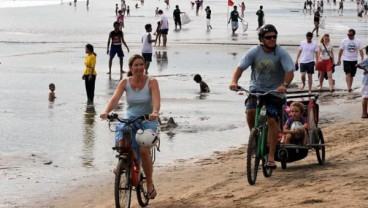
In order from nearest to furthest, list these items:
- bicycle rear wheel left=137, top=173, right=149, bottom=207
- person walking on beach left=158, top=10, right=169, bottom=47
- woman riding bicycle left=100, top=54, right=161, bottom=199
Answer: woman riding bicycle left=100, top=54, right=161, bottom=199
bicycle rear wheel left=137, top=173, right=149, bottom=207
person walking on beach left=158, top=10, right=169, bottom=47

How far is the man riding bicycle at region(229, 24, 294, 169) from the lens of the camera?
10109 millimetres

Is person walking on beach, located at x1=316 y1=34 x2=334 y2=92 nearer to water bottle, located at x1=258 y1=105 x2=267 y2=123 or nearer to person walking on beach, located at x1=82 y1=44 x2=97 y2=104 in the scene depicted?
person walking on beach, located at x1=82 y1=44 x2=97 y2=104

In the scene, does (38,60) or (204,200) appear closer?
(204,200)

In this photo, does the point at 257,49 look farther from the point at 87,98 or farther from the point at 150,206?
the point at 87,98

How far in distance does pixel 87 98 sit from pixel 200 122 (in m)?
4.63

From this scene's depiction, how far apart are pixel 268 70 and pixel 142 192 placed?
6.77 ft

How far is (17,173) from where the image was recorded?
40.9ft

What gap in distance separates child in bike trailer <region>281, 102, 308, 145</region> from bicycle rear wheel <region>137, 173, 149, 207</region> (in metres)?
2.46

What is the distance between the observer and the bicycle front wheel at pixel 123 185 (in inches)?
339

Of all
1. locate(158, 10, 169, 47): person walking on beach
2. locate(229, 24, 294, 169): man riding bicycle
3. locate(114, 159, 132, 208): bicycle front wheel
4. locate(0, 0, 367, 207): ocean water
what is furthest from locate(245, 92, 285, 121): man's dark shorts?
locate(158, 10, 169, 47): person walking on beach

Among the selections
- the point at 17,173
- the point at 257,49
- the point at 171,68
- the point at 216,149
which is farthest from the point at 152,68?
the point at 257,49

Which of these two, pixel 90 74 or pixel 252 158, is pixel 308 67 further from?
pixel 252 158

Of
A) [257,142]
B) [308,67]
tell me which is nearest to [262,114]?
[257,142]

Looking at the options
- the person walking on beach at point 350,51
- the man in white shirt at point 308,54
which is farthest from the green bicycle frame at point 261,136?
the man in white shirt at point 308,54
